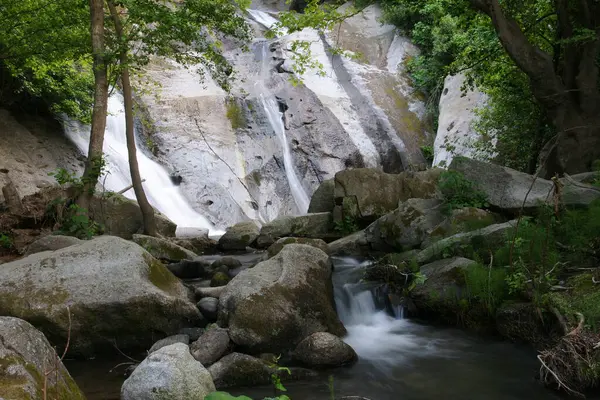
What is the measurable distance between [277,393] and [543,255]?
356cm

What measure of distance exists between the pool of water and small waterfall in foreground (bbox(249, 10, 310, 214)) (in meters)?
12.1

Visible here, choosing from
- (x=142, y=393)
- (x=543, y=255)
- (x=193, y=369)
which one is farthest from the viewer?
(x=543, y=255)

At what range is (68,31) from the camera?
12.3 metres

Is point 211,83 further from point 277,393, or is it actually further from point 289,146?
point 277,393

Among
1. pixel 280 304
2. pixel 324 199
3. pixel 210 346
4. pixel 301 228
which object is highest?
pixel 324 199

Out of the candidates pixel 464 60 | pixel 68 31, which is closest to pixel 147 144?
pixel 68 31

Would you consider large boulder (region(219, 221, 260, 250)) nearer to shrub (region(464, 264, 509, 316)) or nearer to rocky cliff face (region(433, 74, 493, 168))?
rocky cliff face (region(433, 74, 493, 168))

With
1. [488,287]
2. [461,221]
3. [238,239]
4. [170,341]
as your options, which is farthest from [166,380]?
[238,239]

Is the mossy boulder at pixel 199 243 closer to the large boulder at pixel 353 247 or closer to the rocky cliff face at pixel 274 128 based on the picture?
the rocky cliff face at pixel 274 128

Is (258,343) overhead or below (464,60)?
below

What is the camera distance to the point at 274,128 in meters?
21.8

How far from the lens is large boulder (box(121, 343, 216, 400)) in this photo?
4.11 m

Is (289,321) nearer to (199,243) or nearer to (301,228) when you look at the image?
(301,228)

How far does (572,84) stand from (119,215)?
11619mm
